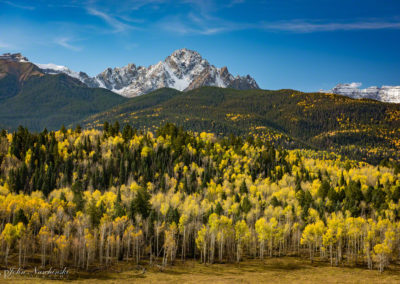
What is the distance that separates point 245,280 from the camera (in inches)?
3846

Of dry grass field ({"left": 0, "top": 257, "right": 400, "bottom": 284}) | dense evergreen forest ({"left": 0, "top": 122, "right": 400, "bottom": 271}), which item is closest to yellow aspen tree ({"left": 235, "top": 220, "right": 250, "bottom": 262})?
dense evergreen forest ({"left": 0, "top": 122, "right": 400, "bottom": 271})

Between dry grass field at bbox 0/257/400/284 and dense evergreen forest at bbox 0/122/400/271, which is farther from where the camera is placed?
dense evergreen forest at bbox 0/122/400/271

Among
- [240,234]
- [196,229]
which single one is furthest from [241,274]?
[196,229]

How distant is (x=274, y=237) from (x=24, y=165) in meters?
139

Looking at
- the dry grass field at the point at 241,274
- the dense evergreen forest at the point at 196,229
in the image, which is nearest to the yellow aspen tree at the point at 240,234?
the dense evergreen forest at the point at 196,229

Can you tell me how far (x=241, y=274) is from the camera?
106 meters

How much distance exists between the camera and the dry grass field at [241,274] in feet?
312

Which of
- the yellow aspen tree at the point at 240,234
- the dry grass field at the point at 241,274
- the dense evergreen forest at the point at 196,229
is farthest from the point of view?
the yellow aspen tree at the point at 240,234

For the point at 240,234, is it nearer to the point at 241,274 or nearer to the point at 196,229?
the point at 196,229

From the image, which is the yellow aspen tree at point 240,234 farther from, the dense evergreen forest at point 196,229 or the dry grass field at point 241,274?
the dry grass field at point 241,274

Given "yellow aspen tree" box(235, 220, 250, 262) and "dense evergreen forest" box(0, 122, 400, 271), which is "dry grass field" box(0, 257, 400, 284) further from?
"yellow aspen tree" box(235, 220, 250, 262)

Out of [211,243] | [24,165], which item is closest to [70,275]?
[211,243]

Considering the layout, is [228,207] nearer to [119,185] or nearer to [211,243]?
[211,243]

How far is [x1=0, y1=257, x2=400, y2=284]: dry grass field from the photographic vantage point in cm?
9506
